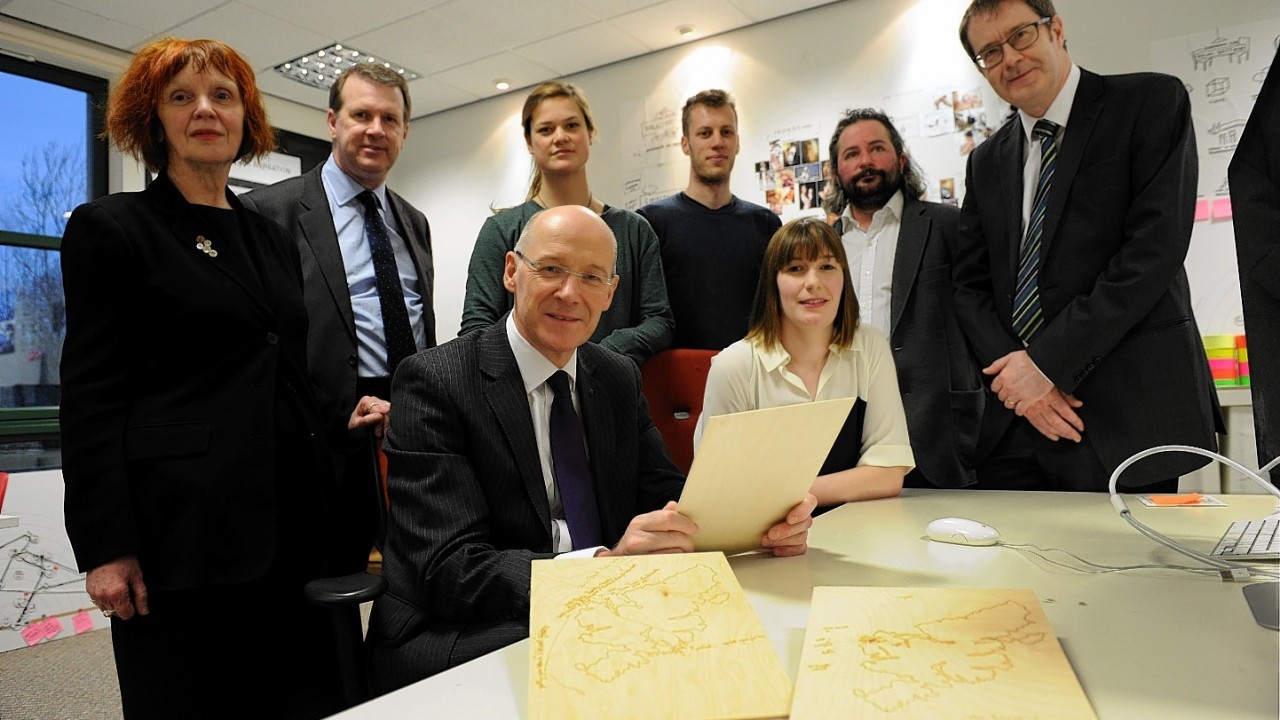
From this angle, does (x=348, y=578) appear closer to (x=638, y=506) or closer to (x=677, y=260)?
(x=638, y=506)

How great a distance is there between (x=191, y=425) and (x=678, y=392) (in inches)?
52.7

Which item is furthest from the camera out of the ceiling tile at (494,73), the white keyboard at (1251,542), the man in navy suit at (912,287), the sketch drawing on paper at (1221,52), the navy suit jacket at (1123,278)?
the ceiling tile at (494,73)

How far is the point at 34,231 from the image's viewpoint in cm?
459

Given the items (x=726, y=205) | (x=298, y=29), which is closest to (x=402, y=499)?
(x=726, y=205)

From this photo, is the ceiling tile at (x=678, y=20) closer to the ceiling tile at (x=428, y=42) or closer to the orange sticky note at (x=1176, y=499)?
the ceiling tile at (x=428, y=42)

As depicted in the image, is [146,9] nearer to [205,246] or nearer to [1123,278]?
[205,246]

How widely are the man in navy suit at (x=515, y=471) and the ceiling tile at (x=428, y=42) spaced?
3.69 meters

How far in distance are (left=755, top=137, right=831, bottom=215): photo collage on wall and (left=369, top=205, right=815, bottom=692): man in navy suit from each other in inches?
132

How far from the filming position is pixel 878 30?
4410mm

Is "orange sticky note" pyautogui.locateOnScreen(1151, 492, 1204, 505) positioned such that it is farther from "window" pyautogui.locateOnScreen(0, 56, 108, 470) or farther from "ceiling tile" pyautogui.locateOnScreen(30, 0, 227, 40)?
"window" pyautogui.locateOnScreen(0, 56, 108, 470)

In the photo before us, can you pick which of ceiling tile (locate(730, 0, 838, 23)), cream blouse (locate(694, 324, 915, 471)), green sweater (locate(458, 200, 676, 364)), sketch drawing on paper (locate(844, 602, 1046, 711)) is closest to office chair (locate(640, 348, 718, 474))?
green sweater (locate(458, 200, 676, 364))

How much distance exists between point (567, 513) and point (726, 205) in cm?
172

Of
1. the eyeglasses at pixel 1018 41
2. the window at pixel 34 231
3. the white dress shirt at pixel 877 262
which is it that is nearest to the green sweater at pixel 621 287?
the white dress shirt at pixel 877 262

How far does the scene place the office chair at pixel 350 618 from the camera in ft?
4.01
